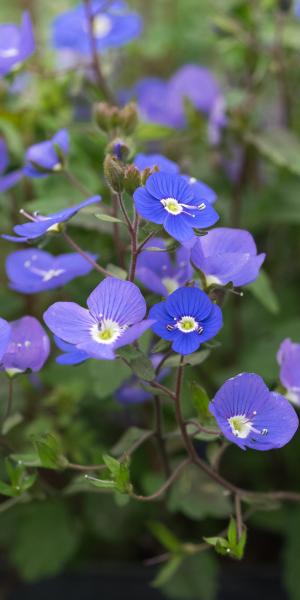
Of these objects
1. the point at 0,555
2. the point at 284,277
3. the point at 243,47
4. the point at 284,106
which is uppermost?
the point at 243,47

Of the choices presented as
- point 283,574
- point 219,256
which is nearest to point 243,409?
point 219,256

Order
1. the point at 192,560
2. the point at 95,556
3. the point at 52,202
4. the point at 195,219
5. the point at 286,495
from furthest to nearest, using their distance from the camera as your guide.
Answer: the point at 95,556 < the point at 192,560 < the point at 52,202 < the point at 286,495 < the point at 195,219

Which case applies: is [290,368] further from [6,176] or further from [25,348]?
[6,176]

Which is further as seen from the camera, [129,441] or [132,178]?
[129,441]

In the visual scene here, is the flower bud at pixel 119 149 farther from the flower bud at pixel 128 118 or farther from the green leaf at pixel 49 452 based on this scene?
the green leaf at pixel 49 452

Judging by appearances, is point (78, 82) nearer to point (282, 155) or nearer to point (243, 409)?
point (282, 155)

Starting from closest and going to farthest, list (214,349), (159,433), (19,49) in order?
(159,433)
(19,49)
(214,349)

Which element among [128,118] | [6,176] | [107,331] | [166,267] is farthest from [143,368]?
[6,176]

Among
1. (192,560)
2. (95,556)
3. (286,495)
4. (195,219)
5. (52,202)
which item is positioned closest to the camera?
(195,219)
